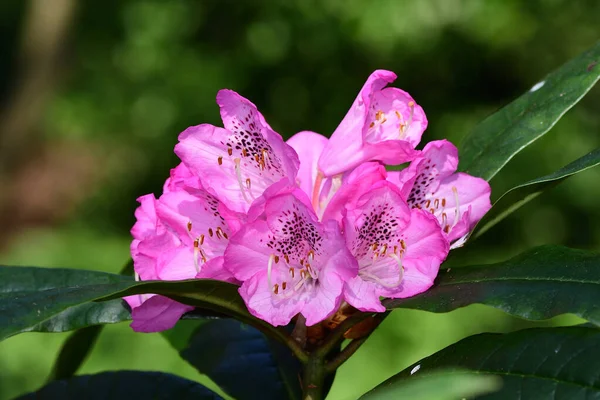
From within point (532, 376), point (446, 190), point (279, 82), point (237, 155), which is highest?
point (279, 82)

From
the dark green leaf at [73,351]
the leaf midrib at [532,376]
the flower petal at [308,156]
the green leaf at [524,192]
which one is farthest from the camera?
the dark green leaf at [73,351]

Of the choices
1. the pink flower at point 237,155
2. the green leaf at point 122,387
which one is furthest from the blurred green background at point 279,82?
the pink flower at point 237,155

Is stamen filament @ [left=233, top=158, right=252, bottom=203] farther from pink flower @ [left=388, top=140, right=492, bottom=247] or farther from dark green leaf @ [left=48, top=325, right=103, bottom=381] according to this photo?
dark green leaf @ [left=48, top=325, right=103, bottom=381]

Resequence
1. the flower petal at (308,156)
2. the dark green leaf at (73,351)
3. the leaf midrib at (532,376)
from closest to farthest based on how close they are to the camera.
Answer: the leaf midrib at (532,376) → the flower petal at (308,156) → the dark green leaf at (73,351)

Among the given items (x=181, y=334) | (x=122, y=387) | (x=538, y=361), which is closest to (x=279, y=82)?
(x=181, y=334)

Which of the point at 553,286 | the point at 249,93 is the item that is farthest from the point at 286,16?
the point at 553,286

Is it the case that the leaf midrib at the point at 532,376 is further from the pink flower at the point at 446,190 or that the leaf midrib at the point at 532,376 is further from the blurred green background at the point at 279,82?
the blurred green background at the point at 279,82

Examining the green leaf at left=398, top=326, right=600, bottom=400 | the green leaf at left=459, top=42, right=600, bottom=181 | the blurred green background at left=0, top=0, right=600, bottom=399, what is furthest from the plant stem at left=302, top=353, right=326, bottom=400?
the blurred green background at left=0, top=0, right=600, bottom=399

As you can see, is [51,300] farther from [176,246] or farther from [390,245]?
[390,245]
